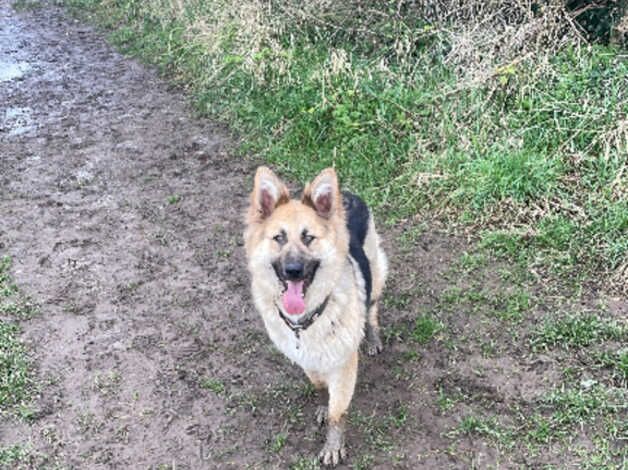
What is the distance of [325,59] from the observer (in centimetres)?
615

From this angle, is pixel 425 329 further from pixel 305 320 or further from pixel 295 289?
pixel 295 289

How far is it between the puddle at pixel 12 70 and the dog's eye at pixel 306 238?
7.80 metres

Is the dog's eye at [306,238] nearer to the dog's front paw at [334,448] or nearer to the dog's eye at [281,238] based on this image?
the dog's eye at [281,238]

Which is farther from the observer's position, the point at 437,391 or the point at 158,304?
the point at 158,304

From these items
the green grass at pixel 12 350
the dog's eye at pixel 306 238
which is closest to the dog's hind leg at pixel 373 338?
the dog's eye at pixel 306 238

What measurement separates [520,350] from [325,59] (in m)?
3.87

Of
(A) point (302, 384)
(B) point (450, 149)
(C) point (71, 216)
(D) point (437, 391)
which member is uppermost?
→ (B) point (450, 149)

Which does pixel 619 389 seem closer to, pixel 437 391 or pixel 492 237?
pixel 437 391

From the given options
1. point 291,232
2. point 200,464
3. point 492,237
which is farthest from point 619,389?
point 200,464

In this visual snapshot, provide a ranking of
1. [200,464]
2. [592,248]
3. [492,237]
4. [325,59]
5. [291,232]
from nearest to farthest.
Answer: [291,232]
[200,464]
[592,248]
[492,237]
[325,59]

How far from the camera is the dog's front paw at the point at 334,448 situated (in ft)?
9.37

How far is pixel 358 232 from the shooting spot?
3197mm

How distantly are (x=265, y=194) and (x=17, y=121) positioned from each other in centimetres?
570

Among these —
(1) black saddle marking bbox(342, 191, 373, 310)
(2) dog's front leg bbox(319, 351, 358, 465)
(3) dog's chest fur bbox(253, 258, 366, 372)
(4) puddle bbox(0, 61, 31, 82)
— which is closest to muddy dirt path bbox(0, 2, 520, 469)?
(2) dog's front leg bbox(319, 351, 358, 465)
